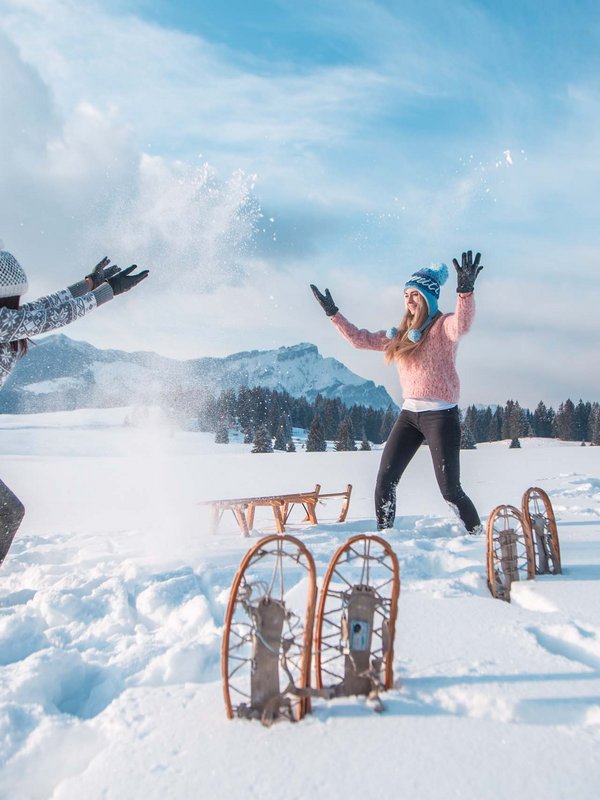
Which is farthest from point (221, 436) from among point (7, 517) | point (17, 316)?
point (17, 316)

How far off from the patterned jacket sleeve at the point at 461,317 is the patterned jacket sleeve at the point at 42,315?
9.13 feet

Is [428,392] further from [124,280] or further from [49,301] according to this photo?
[49,301]

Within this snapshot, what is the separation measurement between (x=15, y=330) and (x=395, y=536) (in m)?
3.34

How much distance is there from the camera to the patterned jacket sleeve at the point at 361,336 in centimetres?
541

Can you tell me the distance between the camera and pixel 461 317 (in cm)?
450

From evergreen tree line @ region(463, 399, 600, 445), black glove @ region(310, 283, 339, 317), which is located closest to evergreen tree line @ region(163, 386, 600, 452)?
evergreen tree line @ region(463, 399, 600, 445)

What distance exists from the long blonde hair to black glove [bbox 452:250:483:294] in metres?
0.57

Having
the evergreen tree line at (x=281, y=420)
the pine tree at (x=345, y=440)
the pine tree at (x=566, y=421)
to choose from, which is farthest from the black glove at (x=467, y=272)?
the pine tree at (x=566, y=421)

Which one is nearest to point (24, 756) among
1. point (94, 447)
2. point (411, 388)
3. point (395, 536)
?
point (395, 536)

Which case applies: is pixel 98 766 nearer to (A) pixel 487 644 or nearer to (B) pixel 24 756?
(B) pixel 24 756

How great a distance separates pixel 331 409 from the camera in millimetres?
87688

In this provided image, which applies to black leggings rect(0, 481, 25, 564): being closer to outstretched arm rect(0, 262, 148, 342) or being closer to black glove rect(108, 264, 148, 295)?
outstretched arm rect(0, 262, 148, 342)

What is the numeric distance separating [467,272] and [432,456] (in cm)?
160

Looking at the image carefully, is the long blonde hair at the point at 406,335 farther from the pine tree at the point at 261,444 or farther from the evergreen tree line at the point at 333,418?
the evergreen tree line at the point at 333,418
